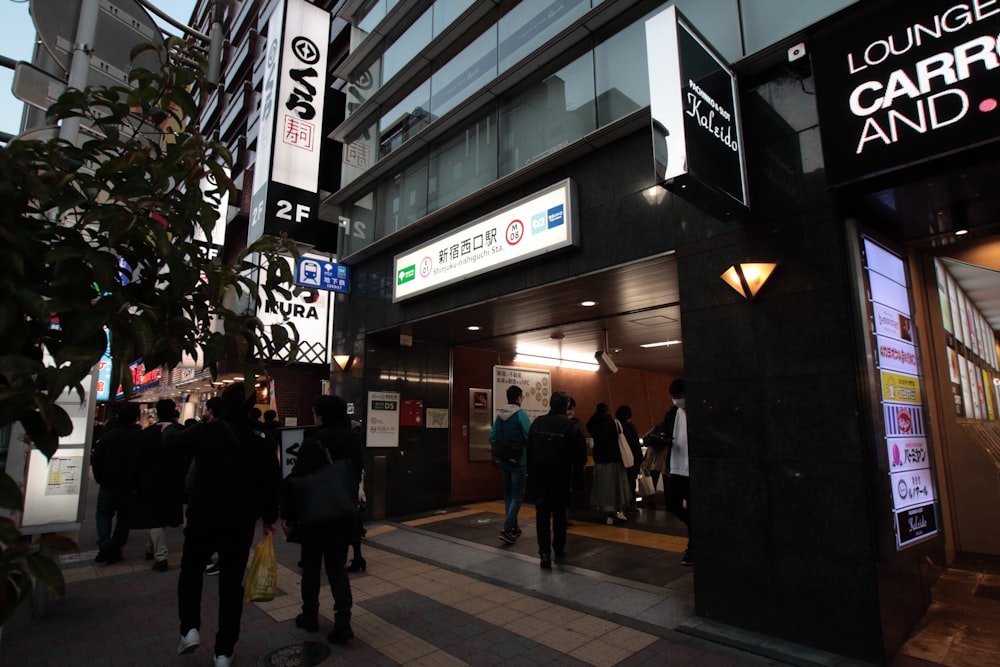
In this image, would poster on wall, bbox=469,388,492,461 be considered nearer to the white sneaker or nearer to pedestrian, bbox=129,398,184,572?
pedestrian, bbox=129,398,184,572

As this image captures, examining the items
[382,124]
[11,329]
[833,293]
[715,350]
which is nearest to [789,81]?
[833,293]

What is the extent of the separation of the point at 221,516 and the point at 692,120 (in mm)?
4245

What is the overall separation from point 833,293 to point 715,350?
3.22 ft

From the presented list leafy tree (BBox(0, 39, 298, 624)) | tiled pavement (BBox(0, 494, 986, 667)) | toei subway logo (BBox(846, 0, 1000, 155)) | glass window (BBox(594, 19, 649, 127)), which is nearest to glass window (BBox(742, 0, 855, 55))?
toei subway logo (BBox(846, 0, 1000, 155))

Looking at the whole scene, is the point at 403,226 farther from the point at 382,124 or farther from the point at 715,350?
the point at 715,350

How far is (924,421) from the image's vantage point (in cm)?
476

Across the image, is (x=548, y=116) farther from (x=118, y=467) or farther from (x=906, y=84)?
(x=118, y=467)

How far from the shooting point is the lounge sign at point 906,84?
3375mm

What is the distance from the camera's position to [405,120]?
9.79 meters

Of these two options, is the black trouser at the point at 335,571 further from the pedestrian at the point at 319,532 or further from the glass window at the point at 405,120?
the glass window at the point at 405,120

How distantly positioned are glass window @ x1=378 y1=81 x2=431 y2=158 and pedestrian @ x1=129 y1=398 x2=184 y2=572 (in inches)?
233

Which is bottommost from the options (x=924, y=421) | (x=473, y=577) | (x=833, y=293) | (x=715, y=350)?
(x=473, y=577)

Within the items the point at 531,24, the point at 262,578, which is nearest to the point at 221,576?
the point at 262,578

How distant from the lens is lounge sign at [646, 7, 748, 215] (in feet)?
13.0
